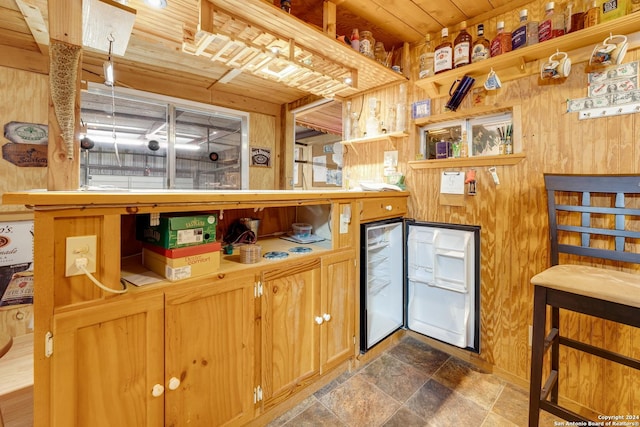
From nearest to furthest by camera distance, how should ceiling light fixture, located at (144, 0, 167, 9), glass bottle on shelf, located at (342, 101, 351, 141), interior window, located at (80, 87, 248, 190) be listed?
ceiling light fixture, located at (144, 0, 167, 9) < glass bottle on shelf, located at (342, 101, 351, 141) < interior window, located at (80, 87, 248, 190)

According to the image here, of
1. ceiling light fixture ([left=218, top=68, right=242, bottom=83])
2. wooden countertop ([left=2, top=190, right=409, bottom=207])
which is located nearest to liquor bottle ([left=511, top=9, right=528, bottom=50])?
wooden countertop ([left=2, top=190, right=409, bottom=207])

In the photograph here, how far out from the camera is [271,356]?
1.33 m

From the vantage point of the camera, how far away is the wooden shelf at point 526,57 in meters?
1.30

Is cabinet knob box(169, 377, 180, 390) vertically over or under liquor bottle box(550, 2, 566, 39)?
under

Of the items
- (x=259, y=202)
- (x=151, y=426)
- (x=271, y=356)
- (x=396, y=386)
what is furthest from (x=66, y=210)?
(x=396, y=386)

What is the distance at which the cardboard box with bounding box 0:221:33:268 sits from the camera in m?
2.09

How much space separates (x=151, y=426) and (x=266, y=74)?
6.19 feet

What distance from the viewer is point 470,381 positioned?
1.73 meters

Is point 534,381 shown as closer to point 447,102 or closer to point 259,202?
point 259,202

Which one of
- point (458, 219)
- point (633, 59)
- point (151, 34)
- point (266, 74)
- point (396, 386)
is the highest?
point (151, 34)

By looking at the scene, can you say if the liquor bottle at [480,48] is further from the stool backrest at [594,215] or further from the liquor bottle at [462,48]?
the stool backrest at [594,215]

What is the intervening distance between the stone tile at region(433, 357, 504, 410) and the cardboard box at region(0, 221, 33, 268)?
10.4ft

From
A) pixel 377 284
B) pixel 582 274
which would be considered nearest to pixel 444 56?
pixel 582 274

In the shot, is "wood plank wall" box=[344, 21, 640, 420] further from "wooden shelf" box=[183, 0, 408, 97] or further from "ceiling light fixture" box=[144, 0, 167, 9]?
"ceiling light fixture" box=[144, 0, 167, 9]
